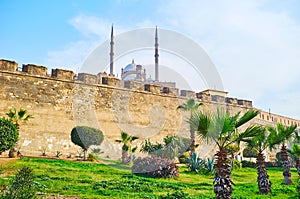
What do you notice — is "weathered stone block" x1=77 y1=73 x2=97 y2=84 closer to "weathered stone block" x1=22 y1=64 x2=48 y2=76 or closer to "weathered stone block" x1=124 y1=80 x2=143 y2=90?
"weathered stone block" x1=22 y1=64 x2=48 y2=76

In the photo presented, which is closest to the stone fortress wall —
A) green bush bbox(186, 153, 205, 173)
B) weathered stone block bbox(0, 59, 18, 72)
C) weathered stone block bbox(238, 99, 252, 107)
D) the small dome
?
weathered stone block bbox(0, 59, 18, 72)

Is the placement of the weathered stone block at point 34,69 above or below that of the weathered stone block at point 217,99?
above

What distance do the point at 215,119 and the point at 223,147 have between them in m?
0.76

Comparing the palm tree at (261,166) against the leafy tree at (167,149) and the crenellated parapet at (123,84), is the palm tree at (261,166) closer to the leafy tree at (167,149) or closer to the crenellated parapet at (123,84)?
the leafy tree at (167,149)

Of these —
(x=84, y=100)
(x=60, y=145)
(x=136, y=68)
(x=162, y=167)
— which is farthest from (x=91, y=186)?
(x=136, y=68)

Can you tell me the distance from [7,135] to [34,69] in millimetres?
6490

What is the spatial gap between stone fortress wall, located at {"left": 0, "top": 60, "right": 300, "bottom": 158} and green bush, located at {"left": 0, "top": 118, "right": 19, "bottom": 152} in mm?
3883

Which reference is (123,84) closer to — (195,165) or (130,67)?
(195,165)

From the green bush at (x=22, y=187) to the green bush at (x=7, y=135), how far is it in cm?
844

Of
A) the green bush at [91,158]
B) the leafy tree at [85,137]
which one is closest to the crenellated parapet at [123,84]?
the leafy tree at [85,137]

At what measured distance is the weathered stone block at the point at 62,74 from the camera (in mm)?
20203

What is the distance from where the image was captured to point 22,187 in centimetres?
593

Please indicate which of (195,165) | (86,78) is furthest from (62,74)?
(195,165)

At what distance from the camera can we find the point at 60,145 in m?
19.4
